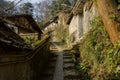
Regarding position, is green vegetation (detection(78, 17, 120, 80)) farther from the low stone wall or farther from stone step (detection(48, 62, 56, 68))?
stone step (detection(48, 62, 56, 68))

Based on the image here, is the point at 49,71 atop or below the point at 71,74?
atop

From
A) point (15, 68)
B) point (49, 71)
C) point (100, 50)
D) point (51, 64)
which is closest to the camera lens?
point (15, 68)

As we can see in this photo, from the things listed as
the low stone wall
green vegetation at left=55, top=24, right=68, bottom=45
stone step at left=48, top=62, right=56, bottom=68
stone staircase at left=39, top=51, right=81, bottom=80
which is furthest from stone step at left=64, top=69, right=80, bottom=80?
green vegetation at left=55, top=24, right=68, bottom=45

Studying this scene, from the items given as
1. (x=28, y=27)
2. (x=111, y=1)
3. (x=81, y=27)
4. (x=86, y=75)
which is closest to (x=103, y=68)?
(x=86, y=75)

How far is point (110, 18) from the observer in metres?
5.14

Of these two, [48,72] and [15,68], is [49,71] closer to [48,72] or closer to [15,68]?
[48,72]

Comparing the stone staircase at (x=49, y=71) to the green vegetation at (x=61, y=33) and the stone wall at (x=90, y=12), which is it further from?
the green vegetation at (x=61, y=33)

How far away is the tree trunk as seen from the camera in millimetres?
5047

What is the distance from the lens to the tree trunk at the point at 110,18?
16.6ft

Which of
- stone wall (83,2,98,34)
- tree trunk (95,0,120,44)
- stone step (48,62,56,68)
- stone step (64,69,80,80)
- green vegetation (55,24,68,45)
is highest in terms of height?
green vegetation (55,24,68,45)

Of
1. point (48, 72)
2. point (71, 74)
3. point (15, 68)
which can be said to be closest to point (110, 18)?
point (15, 68)

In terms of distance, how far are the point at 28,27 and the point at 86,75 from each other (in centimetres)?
1794

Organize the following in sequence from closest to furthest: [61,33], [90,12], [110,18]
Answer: [110,18]
[90,12]
[61,33]

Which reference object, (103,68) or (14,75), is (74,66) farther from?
(14,75)
